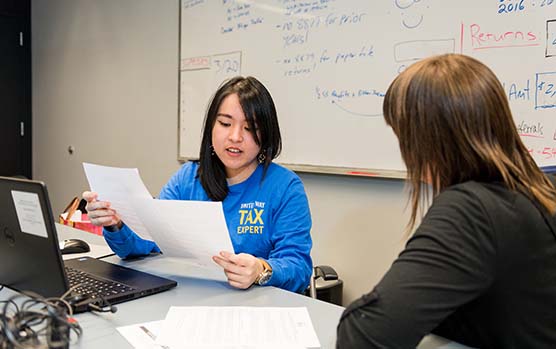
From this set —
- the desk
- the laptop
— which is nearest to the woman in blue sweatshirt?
the desk

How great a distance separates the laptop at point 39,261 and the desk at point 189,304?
34 millimetres

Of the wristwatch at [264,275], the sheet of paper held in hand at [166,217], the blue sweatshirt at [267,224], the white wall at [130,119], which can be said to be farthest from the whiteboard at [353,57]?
the sheet of paper held in hand at [166,217]

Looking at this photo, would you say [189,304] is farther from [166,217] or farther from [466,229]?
[466,229]

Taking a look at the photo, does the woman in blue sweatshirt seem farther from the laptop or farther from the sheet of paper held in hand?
the laptop

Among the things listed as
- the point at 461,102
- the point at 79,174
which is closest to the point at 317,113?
the point at 461,102

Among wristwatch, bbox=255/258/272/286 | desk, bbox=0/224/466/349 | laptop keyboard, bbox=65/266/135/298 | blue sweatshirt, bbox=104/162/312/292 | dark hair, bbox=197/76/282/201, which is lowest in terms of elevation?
desk, bbox=0/224/466/349

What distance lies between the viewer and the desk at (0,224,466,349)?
36.3 inches

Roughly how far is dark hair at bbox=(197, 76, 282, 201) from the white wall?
29.2 inches

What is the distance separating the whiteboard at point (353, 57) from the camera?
1.71 meters

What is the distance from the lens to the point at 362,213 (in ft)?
7.09

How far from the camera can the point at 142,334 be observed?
3.06 feet

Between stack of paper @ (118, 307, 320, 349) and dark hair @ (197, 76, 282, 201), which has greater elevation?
dark hair @ (197, 76, 282, 201)

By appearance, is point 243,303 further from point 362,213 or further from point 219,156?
point 362,213

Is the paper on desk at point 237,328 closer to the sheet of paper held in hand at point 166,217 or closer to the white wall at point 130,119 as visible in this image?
the sheet of paper held in hand at point 166,217
